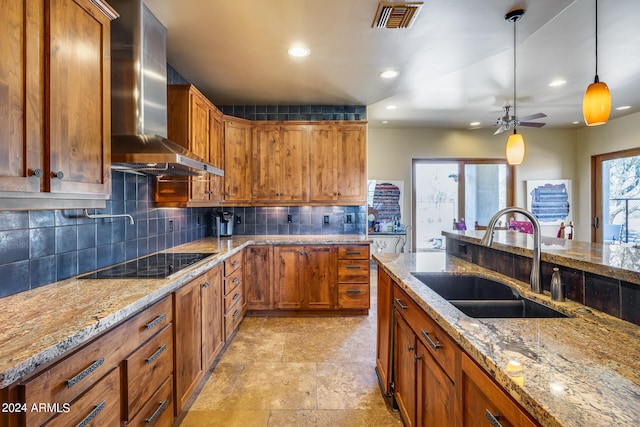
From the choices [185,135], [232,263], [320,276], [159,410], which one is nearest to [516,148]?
[320,276]

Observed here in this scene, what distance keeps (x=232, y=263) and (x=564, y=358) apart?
261cm

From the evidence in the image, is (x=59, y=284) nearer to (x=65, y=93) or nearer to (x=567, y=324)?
(x=65, y=93)

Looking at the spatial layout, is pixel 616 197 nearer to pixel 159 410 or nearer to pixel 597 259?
pixel 597 259

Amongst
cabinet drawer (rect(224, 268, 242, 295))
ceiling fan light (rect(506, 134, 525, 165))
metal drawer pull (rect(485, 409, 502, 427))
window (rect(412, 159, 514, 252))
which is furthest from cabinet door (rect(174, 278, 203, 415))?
window (rect(412, 159, 514, 252))

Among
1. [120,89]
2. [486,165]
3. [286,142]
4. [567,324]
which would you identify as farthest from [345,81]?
[486,165]

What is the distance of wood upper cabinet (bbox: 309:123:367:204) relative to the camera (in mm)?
3896

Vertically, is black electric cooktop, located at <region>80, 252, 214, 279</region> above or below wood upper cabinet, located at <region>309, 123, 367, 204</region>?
below

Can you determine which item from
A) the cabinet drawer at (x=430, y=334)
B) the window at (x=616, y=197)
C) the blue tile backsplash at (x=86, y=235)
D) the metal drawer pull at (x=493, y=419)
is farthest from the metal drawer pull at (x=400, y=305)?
the window at (x=616, y=197)

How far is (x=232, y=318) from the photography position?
293 centimetres

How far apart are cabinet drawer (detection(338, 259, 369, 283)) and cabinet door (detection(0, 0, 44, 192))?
2.86m

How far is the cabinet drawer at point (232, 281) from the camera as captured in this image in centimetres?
274

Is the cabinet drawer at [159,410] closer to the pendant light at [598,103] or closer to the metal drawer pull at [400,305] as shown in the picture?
the metal drawer pull at [400,305]

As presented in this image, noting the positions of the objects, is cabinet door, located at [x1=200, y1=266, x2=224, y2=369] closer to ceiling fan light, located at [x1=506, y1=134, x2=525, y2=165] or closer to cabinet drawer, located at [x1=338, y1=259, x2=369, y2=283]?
cabinet drawer, located at [x1=338, y1=259, x2=369, y2=283]

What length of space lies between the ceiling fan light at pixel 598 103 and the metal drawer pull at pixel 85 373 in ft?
9.80
